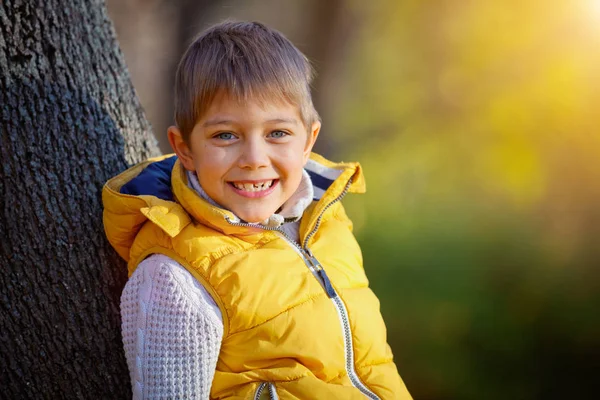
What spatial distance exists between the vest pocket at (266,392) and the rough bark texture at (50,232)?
1.72ft

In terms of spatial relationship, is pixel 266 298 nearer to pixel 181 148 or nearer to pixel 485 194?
pixel 181 148

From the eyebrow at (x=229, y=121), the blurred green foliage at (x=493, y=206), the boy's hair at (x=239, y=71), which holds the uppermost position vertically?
the boy's hair at (x=239, y=71)

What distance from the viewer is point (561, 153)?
4.19 meters

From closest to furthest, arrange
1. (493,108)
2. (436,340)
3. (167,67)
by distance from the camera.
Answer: (436,340), (493,108), (167,67)

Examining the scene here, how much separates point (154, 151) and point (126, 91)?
266 mm

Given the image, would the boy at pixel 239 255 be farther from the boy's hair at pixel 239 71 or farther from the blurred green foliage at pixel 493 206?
the blurred green foliage at pixel 493 206

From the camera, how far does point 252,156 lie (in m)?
1.85

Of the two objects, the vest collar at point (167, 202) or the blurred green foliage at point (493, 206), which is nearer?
the vest collar at point (167, 202)

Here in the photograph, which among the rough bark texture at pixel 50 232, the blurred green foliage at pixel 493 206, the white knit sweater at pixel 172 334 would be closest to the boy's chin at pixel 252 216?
the white knit sweater at pixel 172 334

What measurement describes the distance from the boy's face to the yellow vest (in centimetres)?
7

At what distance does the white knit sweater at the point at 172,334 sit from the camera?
5.48 feet

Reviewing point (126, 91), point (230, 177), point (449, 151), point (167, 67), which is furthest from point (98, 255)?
point (167, 67)

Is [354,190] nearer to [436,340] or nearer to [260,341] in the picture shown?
[260,341]

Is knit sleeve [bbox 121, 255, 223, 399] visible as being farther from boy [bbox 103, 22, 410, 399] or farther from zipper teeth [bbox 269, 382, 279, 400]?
zipper teeth [bbox 269, 382, 279, 400]
